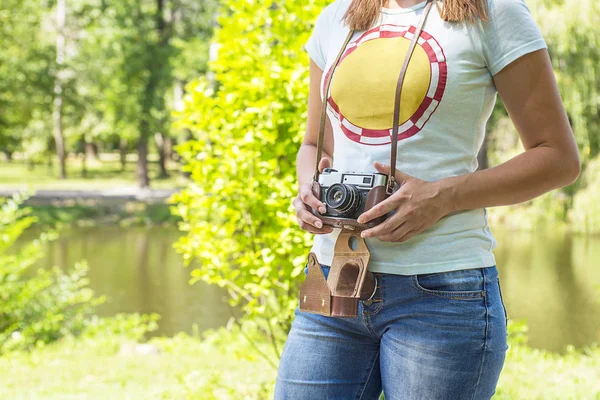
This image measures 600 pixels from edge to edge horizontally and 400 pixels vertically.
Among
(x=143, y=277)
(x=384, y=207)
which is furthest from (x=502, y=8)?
(x=143, y=277)

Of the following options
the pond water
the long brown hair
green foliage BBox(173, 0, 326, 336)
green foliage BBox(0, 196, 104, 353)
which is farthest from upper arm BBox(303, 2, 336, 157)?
the pond water

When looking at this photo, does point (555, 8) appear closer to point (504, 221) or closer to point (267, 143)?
point (504, 221)

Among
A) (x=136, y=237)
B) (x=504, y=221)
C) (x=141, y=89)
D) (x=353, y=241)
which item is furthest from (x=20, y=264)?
(x=141, y=89)

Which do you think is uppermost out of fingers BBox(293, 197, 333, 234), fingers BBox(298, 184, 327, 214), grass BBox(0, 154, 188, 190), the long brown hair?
the long brown hair

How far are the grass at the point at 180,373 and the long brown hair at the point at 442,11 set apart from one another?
2.17 metres

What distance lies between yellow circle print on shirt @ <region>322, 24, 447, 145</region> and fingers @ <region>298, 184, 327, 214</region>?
0.13 metres

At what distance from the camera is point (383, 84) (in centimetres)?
122

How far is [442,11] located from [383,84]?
0.16m

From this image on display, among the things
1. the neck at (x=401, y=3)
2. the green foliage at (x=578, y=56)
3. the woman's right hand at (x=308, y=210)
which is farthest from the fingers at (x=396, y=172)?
the green foliage at (x=578, y=56)

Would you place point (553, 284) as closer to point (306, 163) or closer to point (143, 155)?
point (306, 163)

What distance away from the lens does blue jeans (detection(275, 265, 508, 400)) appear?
1.14 meters

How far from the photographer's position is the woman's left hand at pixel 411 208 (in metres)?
1.14

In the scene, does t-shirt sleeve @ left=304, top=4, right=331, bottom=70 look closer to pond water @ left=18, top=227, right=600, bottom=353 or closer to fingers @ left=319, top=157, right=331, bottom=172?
fingers @ left=319, top=157, right=331, bottom=172

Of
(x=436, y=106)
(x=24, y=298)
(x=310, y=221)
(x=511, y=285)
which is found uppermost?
(x=436, y=106)
